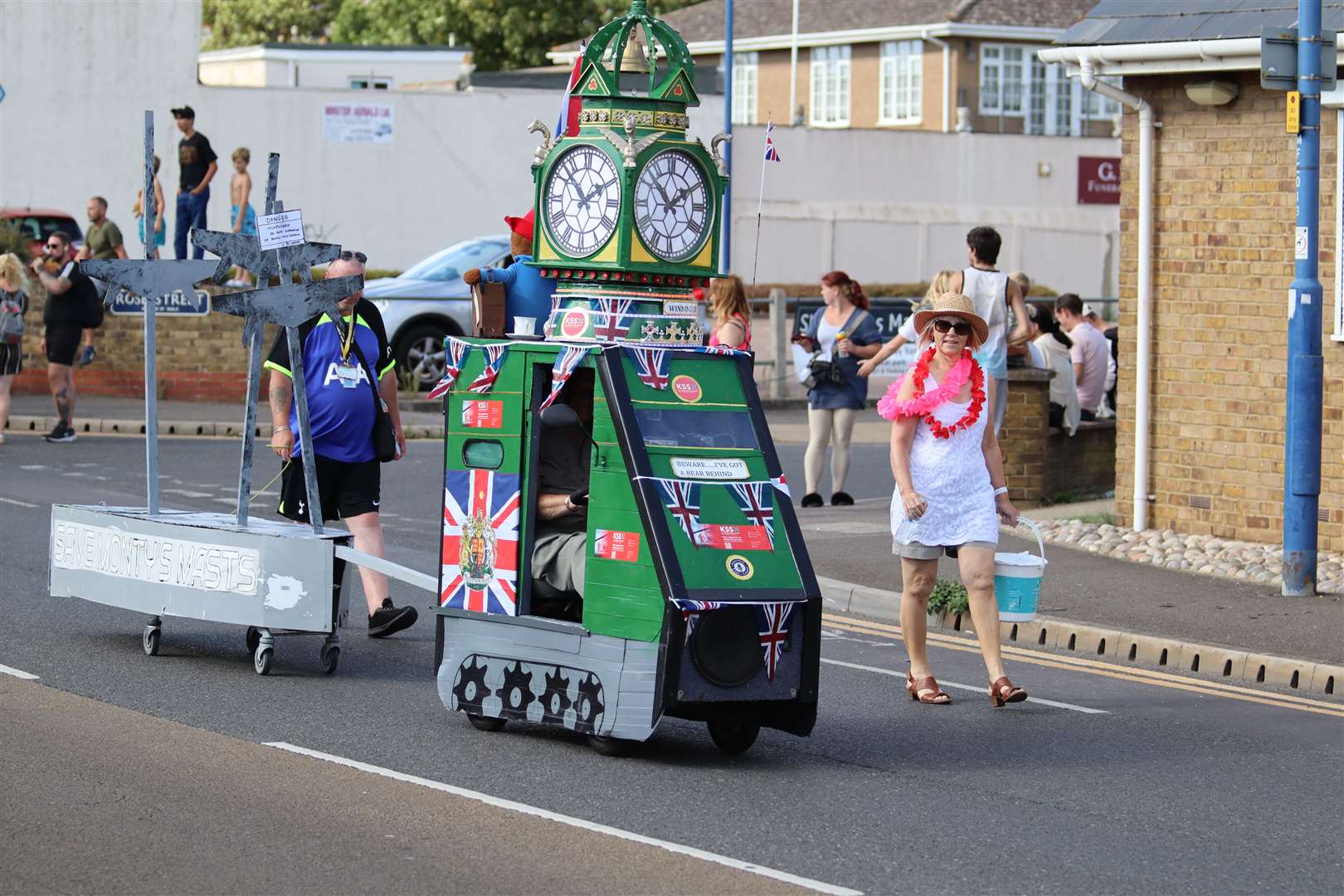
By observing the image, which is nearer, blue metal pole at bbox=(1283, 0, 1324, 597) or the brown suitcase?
the brown suitcase

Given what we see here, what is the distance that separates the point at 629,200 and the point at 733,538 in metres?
1.43

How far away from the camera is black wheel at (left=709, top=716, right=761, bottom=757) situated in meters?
8.38

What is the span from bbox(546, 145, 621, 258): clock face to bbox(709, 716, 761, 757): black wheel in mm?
1987

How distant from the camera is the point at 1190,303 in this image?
50.0 feet

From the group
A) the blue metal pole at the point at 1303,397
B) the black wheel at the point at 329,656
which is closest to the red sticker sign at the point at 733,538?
the black wheel at the point at 329,656

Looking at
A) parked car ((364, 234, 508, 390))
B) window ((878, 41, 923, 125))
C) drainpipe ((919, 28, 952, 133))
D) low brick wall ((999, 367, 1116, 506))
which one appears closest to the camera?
low brick wall ((999, 367, 1116, 506))

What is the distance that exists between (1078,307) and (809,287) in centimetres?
2384

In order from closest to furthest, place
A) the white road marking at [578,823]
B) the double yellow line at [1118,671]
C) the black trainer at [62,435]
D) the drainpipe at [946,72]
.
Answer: the white road marking at [578,823]
the double yellow line at [1118,671]
the black trainer at [62,435]
the drainpipe at [946,72]

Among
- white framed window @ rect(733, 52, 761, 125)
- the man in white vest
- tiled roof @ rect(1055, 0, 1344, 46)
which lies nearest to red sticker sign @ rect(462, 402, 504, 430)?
the man in white vest

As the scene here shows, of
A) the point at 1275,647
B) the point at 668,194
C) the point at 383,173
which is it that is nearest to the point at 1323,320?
the point at 1275,647

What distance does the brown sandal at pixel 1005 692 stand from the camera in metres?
9.52

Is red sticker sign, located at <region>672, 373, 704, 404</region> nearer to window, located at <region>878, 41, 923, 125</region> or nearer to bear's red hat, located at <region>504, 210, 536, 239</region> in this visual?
bear's red hat, located at <region>504, 210, 536, 239</region>

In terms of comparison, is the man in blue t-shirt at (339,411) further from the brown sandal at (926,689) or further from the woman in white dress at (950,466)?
the brown sandal at (926,689)

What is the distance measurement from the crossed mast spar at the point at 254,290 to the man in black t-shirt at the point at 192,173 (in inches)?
651
